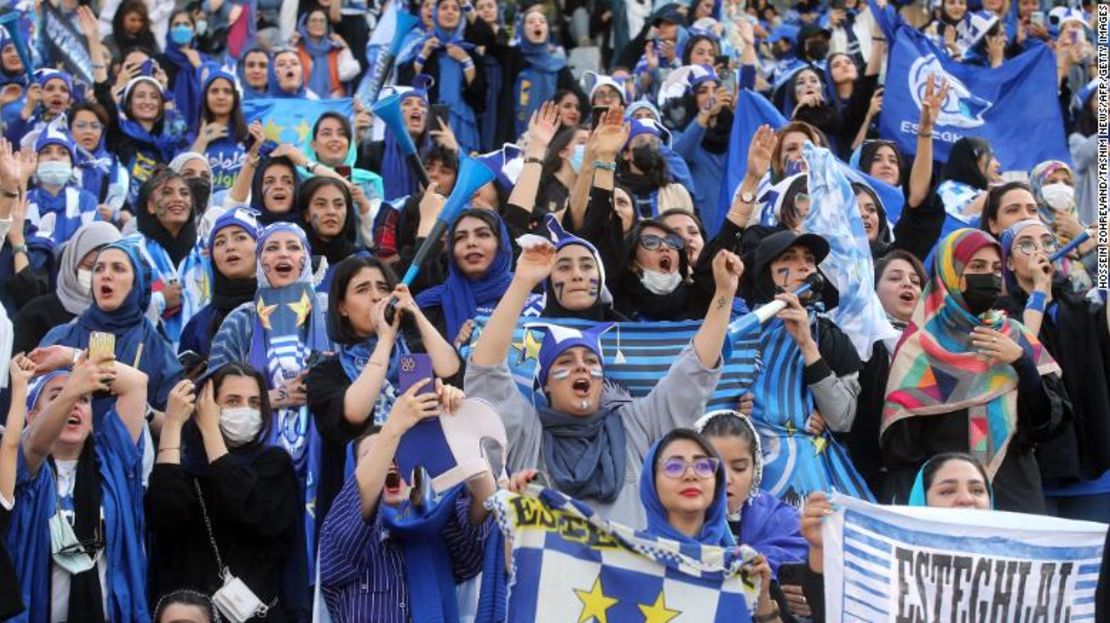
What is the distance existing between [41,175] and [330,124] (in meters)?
1.61

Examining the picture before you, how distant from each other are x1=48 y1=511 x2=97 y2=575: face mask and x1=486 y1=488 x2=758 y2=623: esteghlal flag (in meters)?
2.03

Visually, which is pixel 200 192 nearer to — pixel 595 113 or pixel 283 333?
pixel 595 113

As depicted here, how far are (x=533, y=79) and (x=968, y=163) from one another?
4462 millimetres

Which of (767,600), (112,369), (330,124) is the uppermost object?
(330,124)

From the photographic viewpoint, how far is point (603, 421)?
25.5 feet

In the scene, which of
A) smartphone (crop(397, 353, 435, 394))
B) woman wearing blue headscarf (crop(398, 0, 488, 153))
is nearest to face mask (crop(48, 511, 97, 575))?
smartphone (crop(397, 353, 435, 394))

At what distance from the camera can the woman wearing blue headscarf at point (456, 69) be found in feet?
50.5

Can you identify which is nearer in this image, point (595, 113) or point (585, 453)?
point (585, 453)

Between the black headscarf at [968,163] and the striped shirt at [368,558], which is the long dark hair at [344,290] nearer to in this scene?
the striped shirt at [368,558]

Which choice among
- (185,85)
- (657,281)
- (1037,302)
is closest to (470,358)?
(657,281)

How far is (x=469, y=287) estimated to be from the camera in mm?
9078

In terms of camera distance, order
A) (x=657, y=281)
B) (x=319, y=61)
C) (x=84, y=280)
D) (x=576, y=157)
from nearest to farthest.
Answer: (x=657, y=281), (x=84, y=280), (x=576, y=157), (x=319, y=61)

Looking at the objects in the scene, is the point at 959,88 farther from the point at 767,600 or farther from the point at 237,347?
the point at 767,600

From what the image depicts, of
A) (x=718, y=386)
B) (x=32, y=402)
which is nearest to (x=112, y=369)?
(x=32, y=402)
